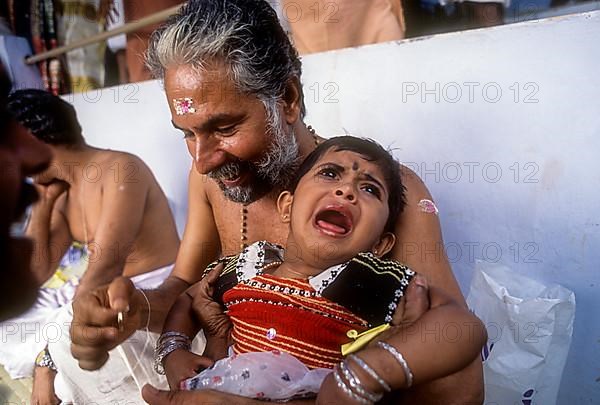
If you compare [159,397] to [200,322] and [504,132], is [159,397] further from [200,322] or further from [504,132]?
[504,132]

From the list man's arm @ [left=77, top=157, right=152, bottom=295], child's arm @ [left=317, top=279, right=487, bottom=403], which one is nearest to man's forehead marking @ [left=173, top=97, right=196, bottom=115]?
child's arm @ [left=317, top=279, right=487, bottom=403]

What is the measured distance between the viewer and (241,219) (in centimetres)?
114

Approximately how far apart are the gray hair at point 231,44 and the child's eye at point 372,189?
25 centimetres

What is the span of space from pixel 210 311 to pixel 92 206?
77 cm

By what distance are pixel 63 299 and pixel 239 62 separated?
1.03 m

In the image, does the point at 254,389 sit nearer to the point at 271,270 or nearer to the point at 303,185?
the point at 271,270

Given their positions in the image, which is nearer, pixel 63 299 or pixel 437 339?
pixel 437 339

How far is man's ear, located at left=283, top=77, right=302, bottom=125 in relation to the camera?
3.46 feet

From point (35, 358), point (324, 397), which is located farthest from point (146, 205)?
point (324, 397)

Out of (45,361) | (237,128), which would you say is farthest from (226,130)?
(45,361)

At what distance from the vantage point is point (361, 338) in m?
0.78

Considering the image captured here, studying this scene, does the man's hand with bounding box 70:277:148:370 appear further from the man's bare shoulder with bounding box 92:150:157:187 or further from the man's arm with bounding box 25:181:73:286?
the man's arm with bounding box 25:181:73:286

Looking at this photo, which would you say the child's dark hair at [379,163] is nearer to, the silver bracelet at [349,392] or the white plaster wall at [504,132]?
the white plaster wall at [504,132]

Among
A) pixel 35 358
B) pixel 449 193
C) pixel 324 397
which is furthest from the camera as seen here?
pixel 35 358
